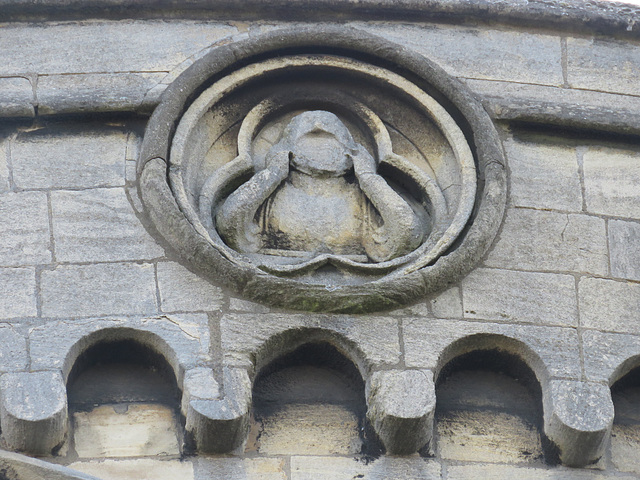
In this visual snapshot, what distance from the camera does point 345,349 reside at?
636cm

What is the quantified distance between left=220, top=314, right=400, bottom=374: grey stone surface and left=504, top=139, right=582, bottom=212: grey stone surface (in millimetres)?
1213

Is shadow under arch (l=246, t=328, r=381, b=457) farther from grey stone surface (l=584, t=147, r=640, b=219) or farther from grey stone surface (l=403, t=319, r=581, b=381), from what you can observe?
grey stone surface (l=584, t=147, r=640, b=219)

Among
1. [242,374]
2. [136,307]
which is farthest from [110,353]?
[242,374]

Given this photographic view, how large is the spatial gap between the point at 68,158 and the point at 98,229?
51cm

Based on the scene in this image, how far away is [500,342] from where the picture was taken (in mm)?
6477

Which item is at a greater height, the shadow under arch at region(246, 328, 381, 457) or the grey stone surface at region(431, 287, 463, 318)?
the grey stone surface at region(431, 287, 463, 318)

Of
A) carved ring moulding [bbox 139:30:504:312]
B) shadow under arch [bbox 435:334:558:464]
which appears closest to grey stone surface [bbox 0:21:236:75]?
carved ring moulding [bbox 139:30:504:312]

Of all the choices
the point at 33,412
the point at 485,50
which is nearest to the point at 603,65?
the point at 485,50

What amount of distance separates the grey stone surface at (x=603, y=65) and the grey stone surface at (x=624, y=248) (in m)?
0.98

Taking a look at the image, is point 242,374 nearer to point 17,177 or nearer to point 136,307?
point 136,307

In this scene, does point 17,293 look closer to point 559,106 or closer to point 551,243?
point 551,243

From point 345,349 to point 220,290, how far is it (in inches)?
25.6

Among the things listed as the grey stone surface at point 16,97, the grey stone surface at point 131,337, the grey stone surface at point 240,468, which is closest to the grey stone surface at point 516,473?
the grey stone surface at point 240,468

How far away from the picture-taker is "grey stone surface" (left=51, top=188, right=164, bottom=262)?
6.61 m
